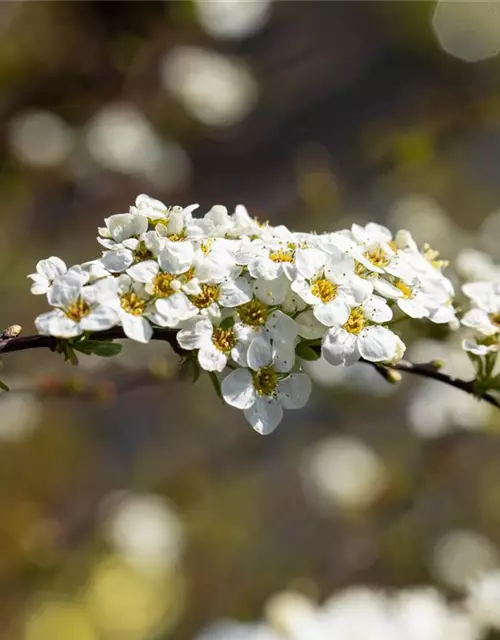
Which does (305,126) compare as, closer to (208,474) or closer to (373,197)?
(373,197)

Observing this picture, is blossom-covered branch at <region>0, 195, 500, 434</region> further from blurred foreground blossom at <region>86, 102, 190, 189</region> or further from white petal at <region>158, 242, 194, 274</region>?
blurred foreground blossom at <region>86, 102, 190, 189</region>

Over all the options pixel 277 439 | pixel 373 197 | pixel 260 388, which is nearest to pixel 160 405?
pixel 277 439

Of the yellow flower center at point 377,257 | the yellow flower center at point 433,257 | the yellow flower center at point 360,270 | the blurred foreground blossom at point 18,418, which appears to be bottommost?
the blurred foreground blossom at point 18,418

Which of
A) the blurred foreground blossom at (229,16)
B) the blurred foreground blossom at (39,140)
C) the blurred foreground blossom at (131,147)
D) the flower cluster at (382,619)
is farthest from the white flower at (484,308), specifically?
the blurred foreground blossom at (229,16)

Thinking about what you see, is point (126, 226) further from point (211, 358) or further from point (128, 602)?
point (128, 602)

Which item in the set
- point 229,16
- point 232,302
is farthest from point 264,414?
point 229,16

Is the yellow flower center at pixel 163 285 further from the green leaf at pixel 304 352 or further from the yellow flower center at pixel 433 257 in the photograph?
the yellow flower center at pixel 433 257
